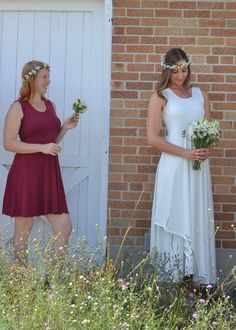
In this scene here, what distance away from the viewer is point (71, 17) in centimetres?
714

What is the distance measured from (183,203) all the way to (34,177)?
130cm

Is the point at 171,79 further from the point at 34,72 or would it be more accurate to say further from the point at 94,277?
the point at 94,277

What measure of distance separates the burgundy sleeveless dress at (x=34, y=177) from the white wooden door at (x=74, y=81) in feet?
2.36

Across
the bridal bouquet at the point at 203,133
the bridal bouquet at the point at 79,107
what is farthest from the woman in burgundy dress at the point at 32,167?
the bridal bouquet at the point at 203,133

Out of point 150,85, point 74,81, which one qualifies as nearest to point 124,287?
point 150,85

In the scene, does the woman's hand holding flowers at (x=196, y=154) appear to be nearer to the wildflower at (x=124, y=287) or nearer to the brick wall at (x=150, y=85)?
the brick wall at (x=150, y=85)

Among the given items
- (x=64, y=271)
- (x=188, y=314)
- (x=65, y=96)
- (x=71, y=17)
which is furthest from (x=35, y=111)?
(x=188, y=314)

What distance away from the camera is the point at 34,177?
630 centimetres

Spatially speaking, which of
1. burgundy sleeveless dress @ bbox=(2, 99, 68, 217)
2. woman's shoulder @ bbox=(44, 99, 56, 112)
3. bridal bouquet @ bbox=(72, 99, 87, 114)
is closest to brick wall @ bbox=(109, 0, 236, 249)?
bridal bouquet @ bbox=(72, 99, 87, 114)

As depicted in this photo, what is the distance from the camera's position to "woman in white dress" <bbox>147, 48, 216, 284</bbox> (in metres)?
6.04

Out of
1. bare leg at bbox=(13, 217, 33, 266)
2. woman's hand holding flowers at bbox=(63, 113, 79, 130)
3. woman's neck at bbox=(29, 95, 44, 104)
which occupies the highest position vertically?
woman's neck at bbox=(29, 95, 44, 104)

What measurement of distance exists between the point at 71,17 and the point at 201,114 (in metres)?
1.85

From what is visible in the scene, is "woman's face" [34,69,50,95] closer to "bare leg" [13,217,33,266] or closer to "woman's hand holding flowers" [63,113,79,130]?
"woman's hand holding flowers" [63,113,79,130]

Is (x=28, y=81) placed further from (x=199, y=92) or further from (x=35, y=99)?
(x=199, y=92)
